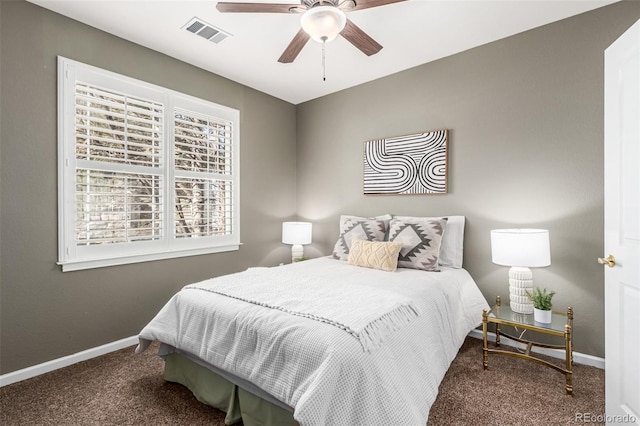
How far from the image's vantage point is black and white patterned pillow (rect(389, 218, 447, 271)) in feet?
8.89

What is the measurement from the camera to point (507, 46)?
9.02 ft

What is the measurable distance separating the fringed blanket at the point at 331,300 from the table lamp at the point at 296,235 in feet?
4.69

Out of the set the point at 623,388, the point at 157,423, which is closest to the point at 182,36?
the point at 157,423

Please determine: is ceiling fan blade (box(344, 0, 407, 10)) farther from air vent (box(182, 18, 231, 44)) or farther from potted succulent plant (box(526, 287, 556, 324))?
potted succulent plant (box(526, 287, 556, 324))

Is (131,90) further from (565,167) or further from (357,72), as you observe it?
(565,167)

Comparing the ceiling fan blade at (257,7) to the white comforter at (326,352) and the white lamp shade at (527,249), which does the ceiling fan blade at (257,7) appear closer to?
the white comforter at (326,352)

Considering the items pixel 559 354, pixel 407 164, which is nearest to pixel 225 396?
pixel 559 354

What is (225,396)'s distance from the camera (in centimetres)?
176

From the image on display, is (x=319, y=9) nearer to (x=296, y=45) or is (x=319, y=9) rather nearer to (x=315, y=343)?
(x=296, y=45)

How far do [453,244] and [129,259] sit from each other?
2.94 meters

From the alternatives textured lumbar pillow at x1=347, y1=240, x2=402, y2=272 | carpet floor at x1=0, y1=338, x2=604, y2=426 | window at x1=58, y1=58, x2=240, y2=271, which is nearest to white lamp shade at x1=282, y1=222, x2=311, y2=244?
window at x1=58, y1=58, x2=240, y2=271

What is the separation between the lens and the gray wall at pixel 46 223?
2.18 m

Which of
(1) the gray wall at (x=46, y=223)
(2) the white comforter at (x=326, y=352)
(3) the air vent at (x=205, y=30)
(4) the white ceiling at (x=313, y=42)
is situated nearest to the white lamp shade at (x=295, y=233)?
(1) the gray wall at (x=46, y=223)

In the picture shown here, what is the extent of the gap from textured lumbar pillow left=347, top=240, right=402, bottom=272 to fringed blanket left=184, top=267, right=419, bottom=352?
0.55 meters
